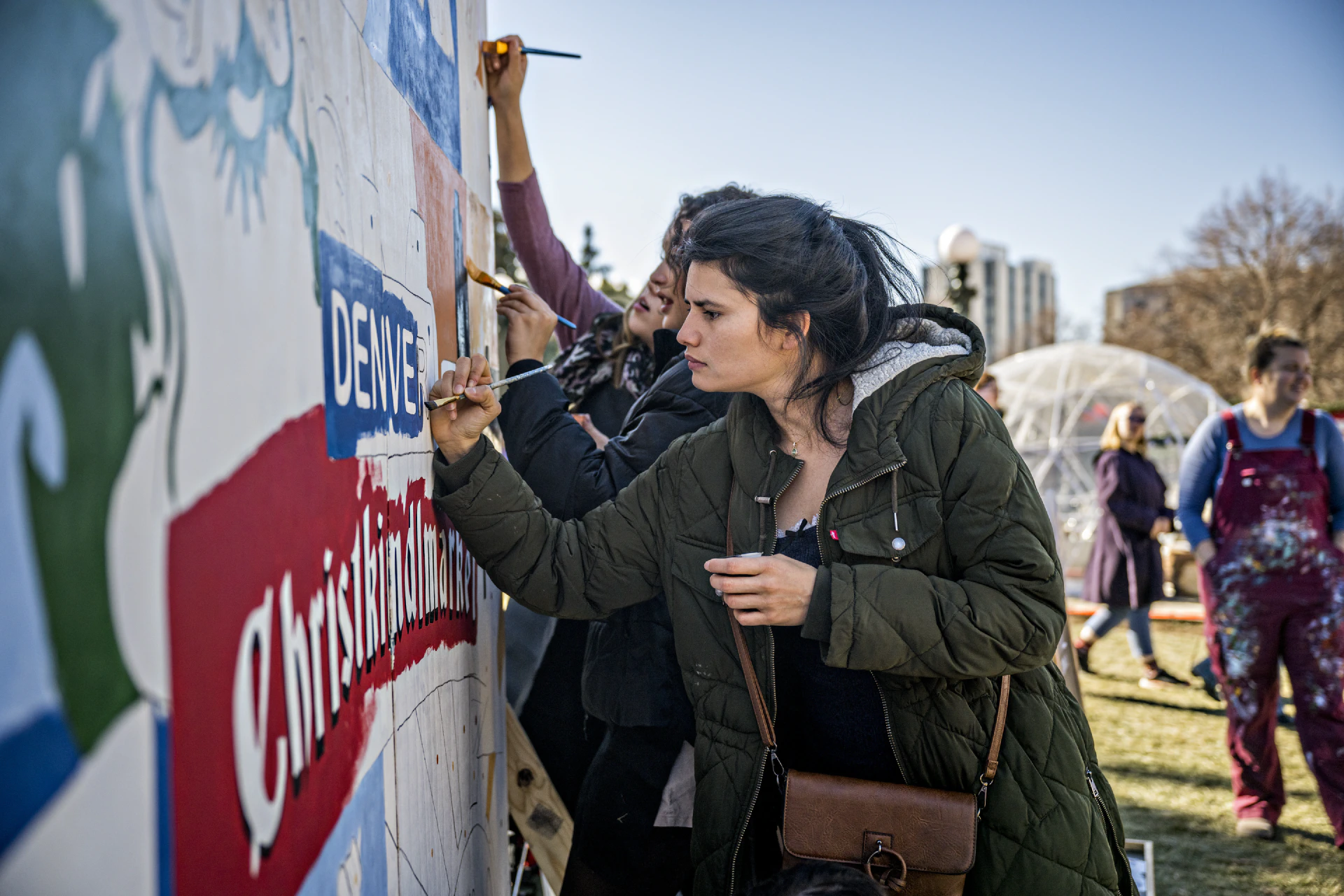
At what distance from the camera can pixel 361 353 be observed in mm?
1201

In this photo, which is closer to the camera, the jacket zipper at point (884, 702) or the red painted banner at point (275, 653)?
the red painted banner at point (275, 653)

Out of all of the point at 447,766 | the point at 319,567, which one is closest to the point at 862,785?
the point at 447,766

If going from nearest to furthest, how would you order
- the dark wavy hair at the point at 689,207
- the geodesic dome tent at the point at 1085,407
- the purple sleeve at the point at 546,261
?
the dark wavy hair at the point at 689,207, the purple sleeve at the point at 546,261, the geodesic dome tent at the point at 1085,407

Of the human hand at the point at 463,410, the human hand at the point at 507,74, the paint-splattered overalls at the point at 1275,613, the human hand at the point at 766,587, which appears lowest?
the paint-splattered overalls at the point at 1275,613

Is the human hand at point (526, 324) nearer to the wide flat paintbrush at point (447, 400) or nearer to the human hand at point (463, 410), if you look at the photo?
A: the wide flat paintbrush at point (447, 400)

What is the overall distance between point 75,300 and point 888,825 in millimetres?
1527

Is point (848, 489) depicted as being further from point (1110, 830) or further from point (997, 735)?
point (1110, 830)

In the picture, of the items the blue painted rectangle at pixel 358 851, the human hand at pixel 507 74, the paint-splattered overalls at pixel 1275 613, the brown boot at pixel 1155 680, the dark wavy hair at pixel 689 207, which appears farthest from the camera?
the brown boot at pixel 1155 680

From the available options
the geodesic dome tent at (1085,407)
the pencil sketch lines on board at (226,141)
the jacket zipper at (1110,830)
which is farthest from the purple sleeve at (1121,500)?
the geodesic dome tent at (1085,407)

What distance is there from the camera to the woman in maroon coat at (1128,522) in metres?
6.63

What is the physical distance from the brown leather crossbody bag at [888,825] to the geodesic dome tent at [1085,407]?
1459cm

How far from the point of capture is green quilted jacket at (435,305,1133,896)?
1611 millimetres

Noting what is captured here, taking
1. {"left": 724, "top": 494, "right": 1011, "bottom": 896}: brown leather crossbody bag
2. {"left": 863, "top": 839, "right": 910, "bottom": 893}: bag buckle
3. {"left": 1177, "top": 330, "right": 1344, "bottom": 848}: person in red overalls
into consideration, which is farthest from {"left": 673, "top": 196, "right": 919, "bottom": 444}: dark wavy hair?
{"left": 1177, "top": 330, "right": 1344, "bottom": 848}: person in red overalls

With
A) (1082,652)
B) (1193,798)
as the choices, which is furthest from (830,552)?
(1082,652)
